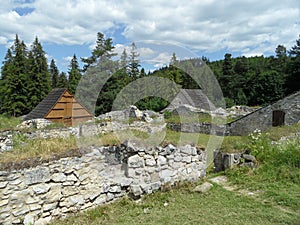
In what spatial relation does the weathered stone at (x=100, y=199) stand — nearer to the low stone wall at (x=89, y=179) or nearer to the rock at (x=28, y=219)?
the low stone wall at (x=89, y=179)

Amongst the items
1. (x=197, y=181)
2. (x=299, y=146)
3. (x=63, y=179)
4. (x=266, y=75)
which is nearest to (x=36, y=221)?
(x=63, y=179)

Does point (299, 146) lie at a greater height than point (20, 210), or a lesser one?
greater

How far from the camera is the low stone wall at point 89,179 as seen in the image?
10.6 feet

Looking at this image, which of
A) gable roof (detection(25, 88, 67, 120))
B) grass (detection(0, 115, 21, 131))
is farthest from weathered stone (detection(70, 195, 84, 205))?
gable roof (detection(25, 88, 67, 120))

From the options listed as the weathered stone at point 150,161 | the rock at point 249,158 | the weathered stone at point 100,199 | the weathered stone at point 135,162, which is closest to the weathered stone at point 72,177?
the weathered stone at point 100,199

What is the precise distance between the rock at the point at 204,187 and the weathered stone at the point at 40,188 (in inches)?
111

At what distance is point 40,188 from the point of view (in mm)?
3395

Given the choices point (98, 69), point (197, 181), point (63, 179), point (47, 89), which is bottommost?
point (197, 181)

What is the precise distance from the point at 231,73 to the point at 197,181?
139 ft

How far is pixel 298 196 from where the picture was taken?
14.4 ft

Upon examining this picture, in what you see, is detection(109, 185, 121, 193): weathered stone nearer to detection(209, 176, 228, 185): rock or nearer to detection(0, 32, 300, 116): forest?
detection(209, 176, 228, 185): rock

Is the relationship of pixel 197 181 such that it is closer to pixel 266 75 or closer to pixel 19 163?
pixel 19 163

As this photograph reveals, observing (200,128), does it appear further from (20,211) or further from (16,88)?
(16,88)

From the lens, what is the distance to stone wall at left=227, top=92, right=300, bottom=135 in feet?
47.3
